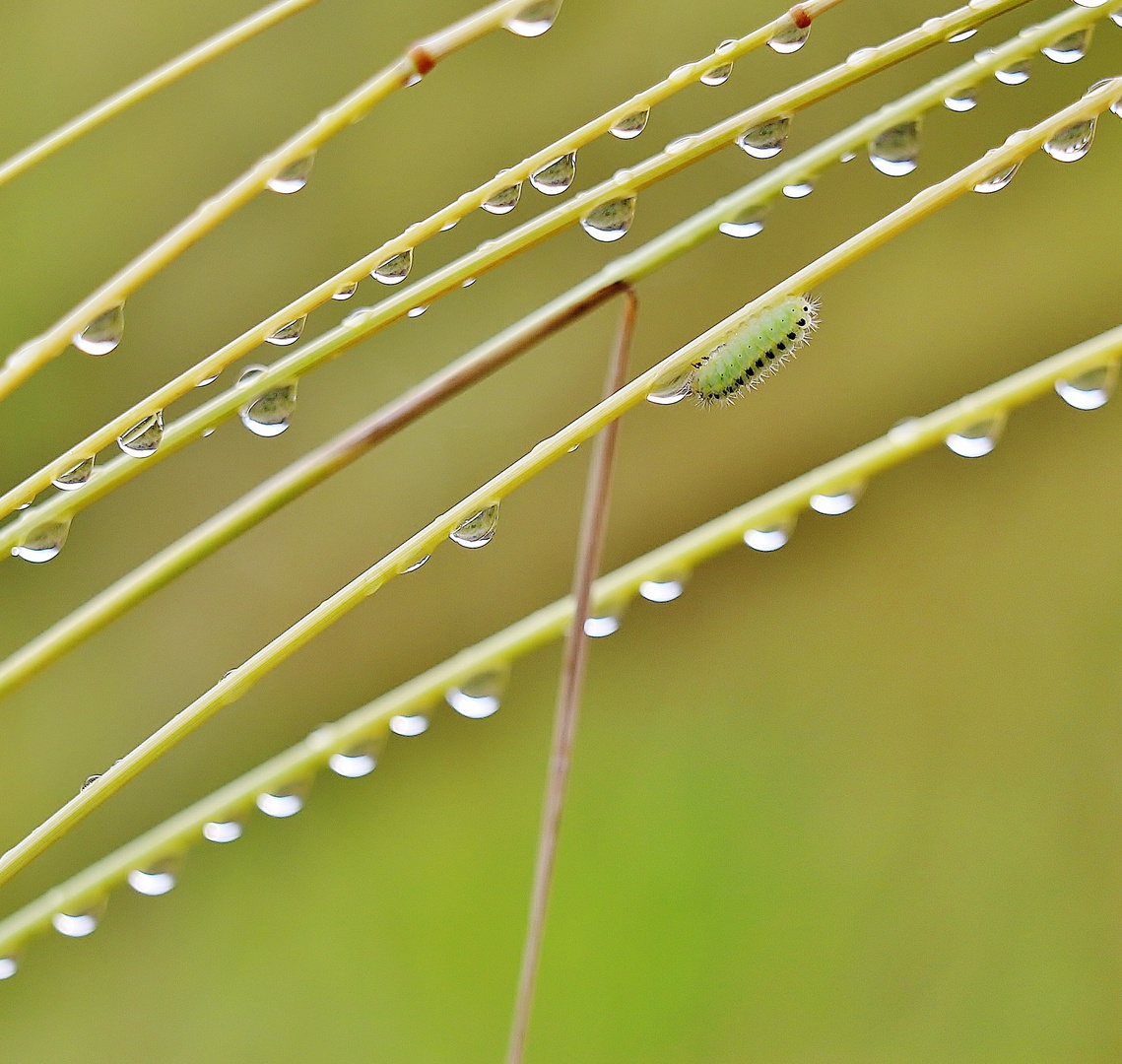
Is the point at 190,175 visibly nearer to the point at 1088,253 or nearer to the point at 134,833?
the point at 134,833

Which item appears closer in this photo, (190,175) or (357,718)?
(357,718)

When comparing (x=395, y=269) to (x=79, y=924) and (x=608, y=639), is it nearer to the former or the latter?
(x=79, y=924)

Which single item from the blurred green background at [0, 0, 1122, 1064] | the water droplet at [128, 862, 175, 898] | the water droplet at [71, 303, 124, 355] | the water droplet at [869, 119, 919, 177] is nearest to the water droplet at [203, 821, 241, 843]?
the water droplet at [128, 862, 175, 898]

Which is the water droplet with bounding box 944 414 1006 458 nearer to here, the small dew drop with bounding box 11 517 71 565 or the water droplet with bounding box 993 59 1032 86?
the water droplet with bounding box 993 59 1032 86

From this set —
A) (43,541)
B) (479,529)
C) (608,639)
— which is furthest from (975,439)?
(608,639)

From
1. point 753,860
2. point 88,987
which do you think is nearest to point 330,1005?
point 88,987
